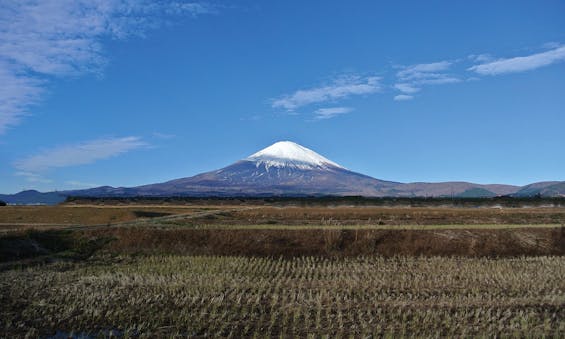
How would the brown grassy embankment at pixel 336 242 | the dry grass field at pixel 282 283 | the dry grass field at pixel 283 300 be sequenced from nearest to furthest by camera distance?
the dry grass field at pixel 283 300, the dry grass field at pixel 282 283, the brown grassy embankment at pixel 336 242

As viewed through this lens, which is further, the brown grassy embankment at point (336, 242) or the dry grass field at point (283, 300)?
the brown grassy embankment at point (336, 242)

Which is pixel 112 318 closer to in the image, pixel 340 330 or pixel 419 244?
pixel 340 330

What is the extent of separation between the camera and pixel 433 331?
9977mm

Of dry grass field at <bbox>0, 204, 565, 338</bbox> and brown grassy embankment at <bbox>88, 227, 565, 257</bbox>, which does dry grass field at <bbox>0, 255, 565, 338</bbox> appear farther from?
brown grassy embankment at <bbox>88, 227, 565, 257</bbox>

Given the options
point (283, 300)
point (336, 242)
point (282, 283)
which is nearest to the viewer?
point (283, 300)

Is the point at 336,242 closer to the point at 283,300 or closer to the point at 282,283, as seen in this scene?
the point at 282,283

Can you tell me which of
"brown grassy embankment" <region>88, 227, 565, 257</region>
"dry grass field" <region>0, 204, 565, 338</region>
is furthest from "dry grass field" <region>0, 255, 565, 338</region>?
"brown grassy embankment" <region>88, 227, 565, 257</region>

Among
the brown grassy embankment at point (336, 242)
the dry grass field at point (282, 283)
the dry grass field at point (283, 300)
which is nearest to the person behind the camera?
the dry grass field at point (283, 300)

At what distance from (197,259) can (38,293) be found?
7.61 m

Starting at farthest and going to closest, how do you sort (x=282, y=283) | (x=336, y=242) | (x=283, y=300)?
A: (x=336, y=242), (x=282, y=283), (x=283, y=300)


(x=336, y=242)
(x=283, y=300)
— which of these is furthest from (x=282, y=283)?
(x=336, y=242)

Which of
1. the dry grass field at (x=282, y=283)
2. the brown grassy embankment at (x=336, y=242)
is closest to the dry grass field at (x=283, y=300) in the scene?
the dry grass field at (x=282, y=283)

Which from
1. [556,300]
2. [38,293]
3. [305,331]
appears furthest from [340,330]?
[38,293]

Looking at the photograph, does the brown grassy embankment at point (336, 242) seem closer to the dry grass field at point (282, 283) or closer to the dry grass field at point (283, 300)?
the dry grass field at point (282, 283)
